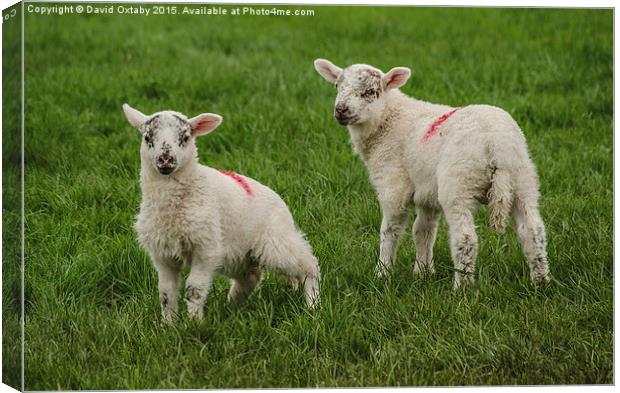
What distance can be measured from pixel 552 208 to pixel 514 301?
1.25m

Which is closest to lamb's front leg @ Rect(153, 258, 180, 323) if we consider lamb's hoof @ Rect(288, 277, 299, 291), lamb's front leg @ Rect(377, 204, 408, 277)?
lamb's hoof @ Rect(288, 277, 299, 291)

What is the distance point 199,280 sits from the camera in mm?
6152

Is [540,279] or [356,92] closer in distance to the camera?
[540,279]

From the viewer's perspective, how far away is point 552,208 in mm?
7445

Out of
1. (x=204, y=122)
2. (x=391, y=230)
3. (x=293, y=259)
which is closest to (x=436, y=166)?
(x=391, y=230)

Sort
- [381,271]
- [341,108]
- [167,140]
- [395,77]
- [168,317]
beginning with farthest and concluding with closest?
[395,77], [341,108], [381,271], [168,317], [167,140]

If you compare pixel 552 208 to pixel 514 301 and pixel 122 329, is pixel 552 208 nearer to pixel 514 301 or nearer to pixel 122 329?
pixel 514 301

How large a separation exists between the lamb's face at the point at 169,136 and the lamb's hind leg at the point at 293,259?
0.72 meters

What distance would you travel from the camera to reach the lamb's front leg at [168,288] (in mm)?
6242

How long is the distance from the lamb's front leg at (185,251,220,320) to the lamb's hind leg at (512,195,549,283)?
70.0 inches

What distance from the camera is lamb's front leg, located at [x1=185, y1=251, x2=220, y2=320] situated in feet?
20.1

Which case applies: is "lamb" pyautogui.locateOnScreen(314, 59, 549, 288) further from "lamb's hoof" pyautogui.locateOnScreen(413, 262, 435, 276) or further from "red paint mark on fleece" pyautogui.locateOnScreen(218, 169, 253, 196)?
"red paint mark on fleece" pyautogui.locateOnScreen(218, 169, 253, 196)

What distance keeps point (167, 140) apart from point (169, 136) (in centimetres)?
2

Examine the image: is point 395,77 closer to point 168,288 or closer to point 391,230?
point 391,230
